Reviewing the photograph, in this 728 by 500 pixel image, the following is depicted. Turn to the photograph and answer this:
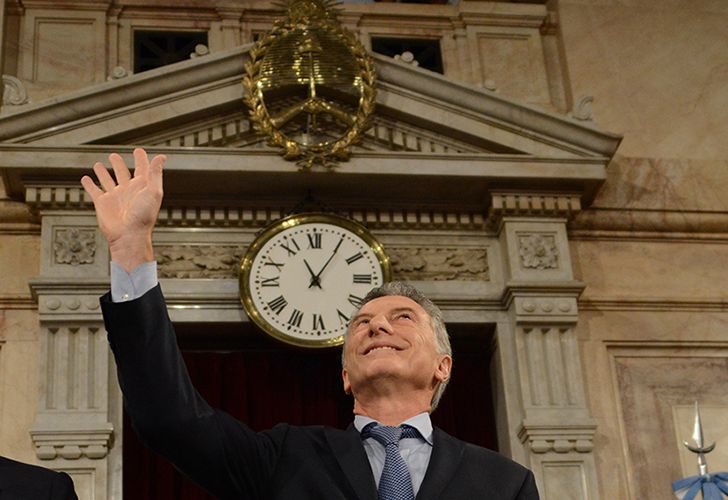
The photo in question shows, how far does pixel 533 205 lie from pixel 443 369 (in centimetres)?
428

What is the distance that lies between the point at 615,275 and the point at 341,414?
175 centimetres

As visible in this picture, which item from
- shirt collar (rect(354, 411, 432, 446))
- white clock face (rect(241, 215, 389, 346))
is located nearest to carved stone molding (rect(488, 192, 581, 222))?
white clock face (rect(241, 215, 389, 346))

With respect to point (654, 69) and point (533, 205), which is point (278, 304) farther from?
point (654, 69)

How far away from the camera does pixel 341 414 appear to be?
7.79m

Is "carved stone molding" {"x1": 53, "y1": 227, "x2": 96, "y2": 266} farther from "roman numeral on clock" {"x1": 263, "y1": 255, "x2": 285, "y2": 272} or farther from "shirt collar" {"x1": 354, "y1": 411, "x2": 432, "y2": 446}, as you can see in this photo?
"shirt collar" {"x1": 354, "y1": 411, "x2": 432, "y2": 446}

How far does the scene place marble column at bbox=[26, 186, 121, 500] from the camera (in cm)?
701

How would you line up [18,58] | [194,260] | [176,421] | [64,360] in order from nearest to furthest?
[176,421], [64,360], [194,260], [18,58]

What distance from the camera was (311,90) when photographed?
7871mm

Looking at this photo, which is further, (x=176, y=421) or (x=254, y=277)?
(x=254, y=277)

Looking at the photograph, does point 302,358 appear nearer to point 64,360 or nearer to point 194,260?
point 194,260

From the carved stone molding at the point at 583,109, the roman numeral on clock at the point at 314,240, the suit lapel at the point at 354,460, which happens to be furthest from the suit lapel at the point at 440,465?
the carved stone molding at the point at 583,109

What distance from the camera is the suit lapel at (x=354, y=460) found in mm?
3211

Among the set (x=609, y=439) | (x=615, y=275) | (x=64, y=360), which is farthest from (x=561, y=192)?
(x=64, y=360)

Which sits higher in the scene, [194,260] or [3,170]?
[3,170]
